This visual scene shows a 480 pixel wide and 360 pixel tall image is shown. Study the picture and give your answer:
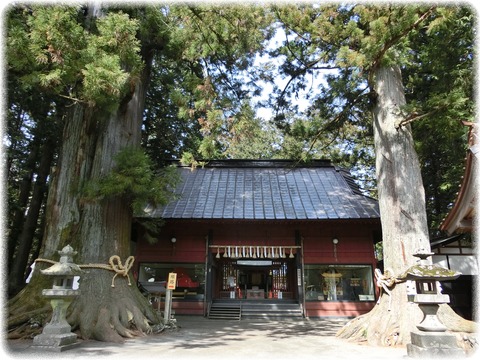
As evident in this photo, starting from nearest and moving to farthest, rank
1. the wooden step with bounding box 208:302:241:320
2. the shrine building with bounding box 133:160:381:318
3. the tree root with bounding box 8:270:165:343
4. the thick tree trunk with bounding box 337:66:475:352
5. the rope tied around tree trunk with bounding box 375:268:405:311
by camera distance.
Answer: the tree root with bounding box 8:270:165:343 → the thick tree trunk with bounding box 337:66:475:352 → the rope tied around tree trunk with bounding box 375:268:405:311 → the wooden step with bounding box 208:302:241:320 → the shrine building with bounding box 133:160:381:318

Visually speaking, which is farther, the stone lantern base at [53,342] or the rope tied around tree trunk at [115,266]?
the rope tied around tree trunk at [115,266]

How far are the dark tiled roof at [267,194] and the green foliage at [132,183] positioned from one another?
403cm

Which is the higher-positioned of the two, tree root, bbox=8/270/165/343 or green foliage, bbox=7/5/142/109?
green foliage, bbox=7/5/142/109

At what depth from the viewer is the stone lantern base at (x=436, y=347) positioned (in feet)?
13.1

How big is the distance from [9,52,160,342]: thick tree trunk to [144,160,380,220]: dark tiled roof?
3581mm

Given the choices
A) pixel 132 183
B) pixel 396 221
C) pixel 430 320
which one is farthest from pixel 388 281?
pixel 132 183

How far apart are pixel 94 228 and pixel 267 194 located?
704 centimetres

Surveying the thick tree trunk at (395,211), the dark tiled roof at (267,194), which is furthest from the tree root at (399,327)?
the dark tiled roof at (267,194)

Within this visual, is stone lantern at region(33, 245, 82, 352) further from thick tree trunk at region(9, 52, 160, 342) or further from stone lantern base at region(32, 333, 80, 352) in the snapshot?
thick tree trunk at region(9, 52, 160, 342)

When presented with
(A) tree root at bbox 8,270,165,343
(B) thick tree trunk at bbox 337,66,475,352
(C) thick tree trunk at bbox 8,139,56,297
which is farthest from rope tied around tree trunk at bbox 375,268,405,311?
(C) thick tree trunk at bbox 8,139,56,297

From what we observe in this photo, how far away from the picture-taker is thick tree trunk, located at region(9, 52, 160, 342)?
218 inches

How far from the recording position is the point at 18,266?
10844 mm

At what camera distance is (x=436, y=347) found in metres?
4.01

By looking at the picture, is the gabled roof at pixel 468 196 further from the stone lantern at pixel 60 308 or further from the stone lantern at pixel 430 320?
the stone lantern at pixel 60 308
